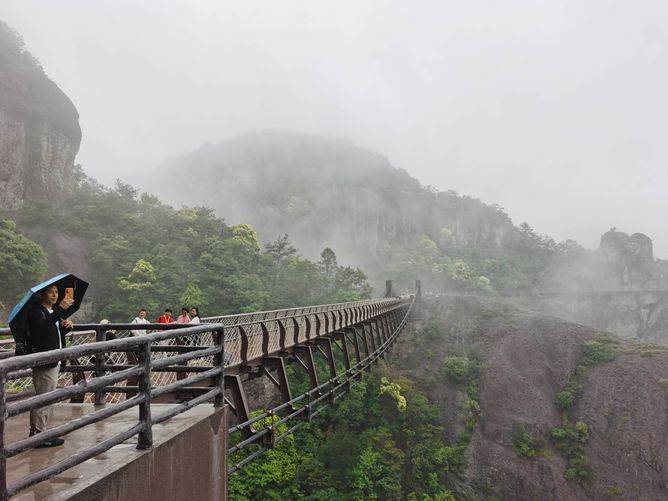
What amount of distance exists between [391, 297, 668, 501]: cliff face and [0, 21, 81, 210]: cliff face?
37.0 m

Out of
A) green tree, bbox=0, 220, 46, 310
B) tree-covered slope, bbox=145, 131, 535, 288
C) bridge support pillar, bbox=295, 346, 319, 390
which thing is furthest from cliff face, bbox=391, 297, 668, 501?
tree-covered slope, bbox=145, 131, 535, 288

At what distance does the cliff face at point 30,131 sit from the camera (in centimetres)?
3783

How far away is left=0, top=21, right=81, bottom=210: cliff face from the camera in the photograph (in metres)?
37.8

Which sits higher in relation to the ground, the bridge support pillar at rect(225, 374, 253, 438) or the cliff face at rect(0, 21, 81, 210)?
the cliff face at rect(0, 21, 81, 210)

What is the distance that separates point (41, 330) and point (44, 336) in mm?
46

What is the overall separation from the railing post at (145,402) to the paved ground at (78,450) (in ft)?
0.23

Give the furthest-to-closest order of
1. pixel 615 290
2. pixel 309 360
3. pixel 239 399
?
pixel 615 290, pixel 309 360, pixel 239 399

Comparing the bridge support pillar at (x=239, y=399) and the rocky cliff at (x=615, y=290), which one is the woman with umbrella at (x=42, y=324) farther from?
the rocky cliff at (x=615, y=290)

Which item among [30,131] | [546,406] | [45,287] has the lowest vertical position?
[546,406]

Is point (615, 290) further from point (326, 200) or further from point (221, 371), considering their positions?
point (221, 371)

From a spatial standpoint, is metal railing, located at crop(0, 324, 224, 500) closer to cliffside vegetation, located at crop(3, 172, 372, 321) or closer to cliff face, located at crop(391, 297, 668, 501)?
cliff face, located at crop(391, 297, 668, 501)

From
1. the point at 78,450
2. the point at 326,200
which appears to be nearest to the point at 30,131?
the point at 78,450

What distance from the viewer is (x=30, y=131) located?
135ft

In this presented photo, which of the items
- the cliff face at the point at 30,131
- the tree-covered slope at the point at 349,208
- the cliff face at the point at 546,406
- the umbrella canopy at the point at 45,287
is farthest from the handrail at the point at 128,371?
the tree-covered slope at the point at 349,208
